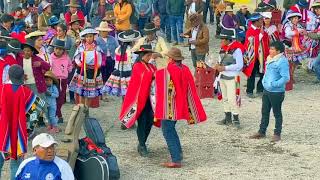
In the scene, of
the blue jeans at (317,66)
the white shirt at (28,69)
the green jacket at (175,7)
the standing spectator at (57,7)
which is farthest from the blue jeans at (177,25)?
the white shirt at (28,69)

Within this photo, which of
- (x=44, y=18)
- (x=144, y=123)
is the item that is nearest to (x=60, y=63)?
(x=144, y=123)

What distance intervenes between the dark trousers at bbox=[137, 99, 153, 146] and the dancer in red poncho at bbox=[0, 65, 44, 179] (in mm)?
2178

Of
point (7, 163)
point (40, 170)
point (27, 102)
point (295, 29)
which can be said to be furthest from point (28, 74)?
point (295, 29)

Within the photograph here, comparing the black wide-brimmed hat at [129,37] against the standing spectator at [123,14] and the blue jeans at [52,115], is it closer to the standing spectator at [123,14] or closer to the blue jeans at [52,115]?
the blue jeans at [52,115]

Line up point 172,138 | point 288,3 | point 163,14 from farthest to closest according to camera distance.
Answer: point 163,14 → point 288,3 → point 172,138

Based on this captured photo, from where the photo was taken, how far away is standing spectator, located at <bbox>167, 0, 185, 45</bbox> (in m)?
19.1

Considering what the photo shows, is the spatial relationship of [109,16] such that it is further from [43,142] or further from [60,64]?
[43,142]

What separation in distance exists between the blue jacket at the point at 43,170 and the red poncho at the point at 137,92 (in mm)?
3198

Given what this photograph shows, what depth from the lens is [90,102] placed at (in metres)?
13.1

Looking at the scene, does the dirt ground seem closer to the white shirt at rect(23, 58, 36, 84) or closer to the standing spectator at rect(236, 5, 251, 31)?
the white shirt at rect(23, 58, 36, 84)

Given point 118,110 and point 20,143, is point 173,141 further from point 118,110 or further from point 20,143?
point 118,110

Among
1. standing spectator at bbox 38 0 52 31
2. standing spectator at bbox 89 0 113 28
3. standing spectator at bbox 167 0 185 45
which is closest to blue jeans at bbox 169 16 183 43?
standing spectator at bbox 167 0 185 45

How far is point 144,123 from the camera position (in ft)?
33.8

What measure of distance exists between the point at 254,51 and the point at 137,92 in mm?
4729
